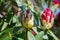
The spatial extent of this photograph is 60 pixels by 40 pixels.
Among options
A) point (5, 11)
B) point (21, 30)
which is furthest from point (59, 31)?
point (21, 30)

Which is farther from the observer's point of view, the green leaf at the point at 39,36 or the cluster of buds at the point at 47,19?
the cluster of buds at the point at 47,19

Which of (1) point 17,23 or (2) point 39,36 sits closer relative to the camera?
(2) point 39,36

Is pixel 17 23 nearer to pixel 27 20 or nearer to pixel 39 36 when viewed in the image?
pixel 27 20

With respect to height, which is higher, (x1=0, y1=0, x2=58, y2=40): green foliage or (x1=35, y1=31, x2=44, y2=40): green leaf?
(x1=0, y1=0, x2=58, y2=40): green foliage

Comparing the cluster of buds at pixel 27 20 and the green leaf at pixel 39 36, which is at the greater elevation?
the cluster of buds at pixel 27 20

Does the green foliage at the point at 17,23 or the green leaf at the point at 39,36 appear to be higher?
the green foliage at the point at 17,23

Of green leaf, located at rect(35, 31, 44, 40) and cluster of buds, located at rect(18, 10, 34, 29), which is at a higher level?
cluster of buds, located at rect(18, 10, 34, 29)

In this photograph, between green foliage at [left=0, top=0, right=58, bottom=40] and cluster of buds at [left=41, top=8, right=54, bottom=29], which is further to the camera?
cluster of buds at [left=41, top=8, right=54, bottom=29]

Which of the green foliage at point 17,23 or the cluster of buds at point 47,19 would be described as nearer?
the green foliage at point 17,23

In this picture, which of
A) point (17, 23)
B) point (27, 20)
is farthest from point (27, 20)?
point (17, 23)

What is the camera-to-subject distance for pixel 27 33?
147 cm

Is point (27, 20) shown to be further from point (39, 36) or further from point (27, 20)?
point (39, 36)

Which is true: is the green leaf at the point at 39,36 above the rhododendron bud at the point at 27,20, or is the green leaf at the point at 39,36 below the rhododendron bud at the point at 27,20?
below

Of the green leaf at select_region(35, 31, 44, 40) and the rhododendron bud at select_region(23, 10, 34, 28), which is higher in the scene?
the rhododendron bud at select_region(23, 10, 34, 28)
